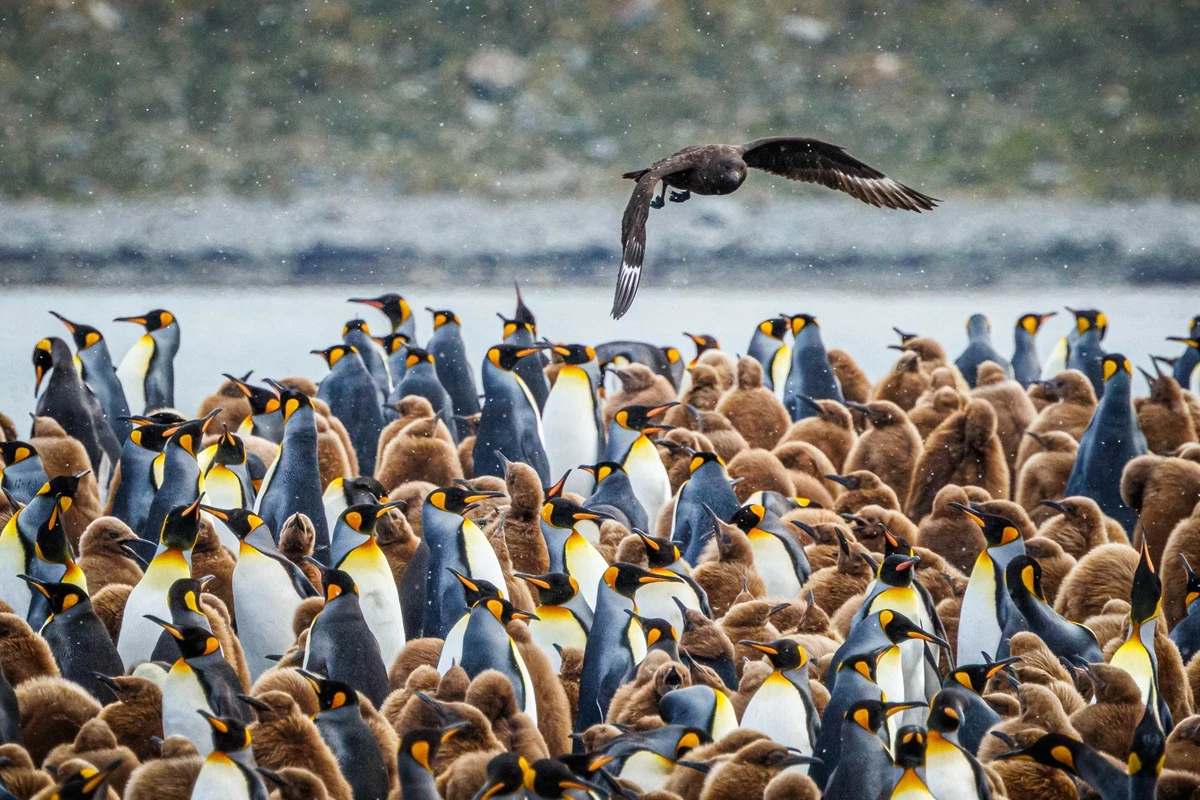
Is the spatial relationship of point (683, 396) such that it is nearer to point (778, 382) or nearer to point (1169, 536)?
point (778, 382)

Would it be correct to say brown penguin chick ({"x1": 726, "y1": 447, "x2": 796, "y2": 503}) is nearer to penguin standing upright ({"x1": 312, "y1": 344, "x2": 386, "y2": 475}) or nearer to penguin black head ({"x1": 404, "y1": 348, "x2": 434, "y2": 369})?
penguin standing upright ({"x1": 312, "y1": 344, "x2": 386, "y2": 475})

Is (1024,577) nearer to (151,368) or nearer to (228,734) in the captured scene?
(228,734)

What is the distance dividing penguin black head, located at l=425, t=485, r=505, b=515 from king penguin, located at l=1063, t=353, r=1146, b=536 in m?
1.61

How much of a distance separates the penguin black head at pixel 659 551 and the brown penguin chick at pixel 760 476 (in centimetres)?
88

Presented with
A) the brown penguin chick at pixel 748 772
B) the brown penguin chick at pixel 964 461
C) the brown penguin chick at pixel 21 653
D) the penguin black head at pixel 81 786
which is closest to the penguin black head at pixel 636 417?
the brown penguin chick at pixel 964 461

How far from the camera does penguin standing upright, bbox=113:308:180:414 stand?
17.0ft

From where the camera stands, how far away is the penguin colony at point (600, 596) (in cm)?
227

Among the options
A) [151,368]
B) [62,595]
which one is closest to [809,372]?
[151,368]

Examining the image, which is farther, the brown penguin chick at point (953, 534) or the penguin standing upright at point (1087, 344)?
the penguin standing upright at point (1087, 344)

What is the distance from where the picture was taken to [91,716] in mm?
2547

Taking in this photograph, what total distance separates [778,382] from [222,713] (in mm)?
3400

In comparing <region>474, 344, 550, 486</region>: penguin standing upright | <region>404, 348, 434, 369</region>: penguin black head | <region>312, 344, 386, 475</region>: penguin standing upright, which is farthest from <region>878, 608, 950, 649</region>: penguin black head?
<region>404, 348, 434, 369</region>: penguin black head

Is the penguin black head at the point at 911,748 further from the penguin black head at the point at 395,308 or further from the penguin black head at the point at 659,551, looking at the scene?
the penguin black head at the point at 395,308

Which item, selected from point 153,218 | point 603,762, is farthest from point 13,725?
point 153,218
